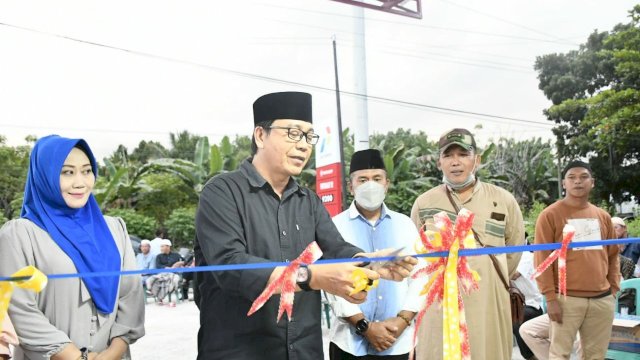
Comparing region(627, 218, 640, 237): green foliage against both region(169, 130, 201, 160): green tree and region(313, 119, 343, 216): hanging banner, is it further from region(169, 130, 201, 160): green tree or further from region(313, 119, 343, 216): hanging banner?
region(169, 130, 201, 160): green tree

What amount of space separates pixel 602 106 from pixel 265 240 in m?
19.2

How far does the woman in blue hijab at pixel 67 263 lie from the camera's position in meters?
2.19

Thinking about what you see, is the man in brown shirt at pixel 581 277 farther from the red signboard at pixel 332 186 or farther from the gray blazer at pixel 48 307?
the red signboard at pixel 332 186

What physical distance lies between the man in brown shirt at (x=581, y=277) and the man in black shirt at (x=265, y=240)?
2.50 meters

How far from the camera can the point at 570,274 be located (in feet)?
13.3

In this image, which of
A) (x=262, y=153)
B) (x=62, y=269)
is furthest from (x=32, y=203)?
(x=262, y=153)

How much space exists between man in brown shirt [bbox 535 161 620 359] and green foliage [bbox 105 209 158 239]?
66.1ft

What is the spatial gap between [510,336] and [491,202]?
0.75 meters

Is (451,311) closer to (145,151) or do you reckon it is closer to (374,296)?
(374,296)

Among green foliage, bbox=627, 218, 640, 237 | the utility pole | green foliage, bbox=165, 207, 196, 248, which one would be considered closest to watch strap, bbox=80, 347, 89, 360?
the utility pole

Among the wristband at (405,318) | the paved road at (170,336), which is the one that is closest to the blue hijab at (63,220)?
the wristband at (405,318)

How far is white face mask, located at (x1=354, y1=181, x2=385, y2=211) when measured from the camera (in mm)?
3459

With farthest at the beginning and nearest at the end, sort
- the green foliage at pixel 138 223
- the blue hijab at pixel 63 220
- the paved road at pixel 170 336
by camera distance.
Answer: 1. the green foliage at pixel 138 223
2. the paved road at pixel 170 336
3. the blue hijab at pixel 63 220

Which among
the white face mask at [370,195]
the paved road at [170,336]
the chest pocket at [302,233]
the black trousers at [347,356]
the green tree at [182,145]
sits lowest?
the paved road at [170,336]
